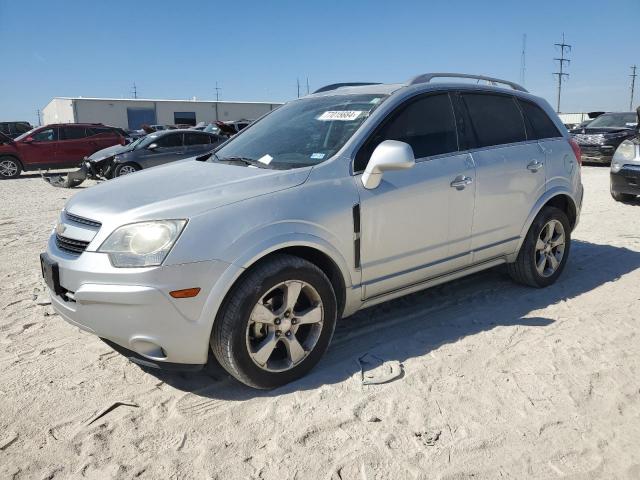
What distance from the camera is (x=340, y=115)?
Answer: 367cm

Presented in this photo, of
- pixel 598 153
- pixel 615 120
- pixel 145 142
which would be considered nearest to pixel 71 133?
pixel 145 142

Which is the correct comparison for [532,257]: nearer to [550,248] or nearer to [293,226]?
[550,248]

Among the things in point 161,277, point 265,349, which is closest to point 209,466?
point 265,349

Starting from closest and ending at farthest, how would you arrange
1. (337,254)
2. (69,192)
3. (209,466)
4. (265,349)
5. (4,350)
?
(209,466), (265,349), (337,254), (4,350), (69,192)

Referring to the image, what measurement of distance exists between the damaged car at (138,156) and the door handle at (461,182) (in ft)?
34.1

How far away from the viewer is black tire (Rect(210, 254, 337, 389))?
282 cm

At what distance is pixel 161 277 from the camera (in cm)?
263

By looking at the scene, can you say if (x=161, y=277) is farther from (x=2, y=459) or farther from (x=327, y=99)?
(x=327, y=99)

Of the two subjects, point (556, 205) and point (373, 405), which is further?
point (556, 205)

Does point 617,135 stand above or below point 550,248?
above

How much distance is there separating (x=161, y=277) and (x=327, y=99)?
206 cm

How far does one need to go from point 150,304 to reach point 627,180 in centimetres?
863

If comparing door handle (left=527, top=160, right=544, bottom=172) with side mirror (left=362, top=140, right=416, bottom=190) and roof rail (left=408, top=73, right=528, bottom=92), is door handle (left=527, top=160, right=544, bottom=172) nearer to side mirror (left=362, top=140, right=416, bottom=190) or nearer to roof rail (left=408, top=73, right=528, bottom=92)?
roof rail (left=408, top=73, right=528, bottom=92)

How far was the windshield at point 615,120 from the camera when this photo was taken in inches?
669
